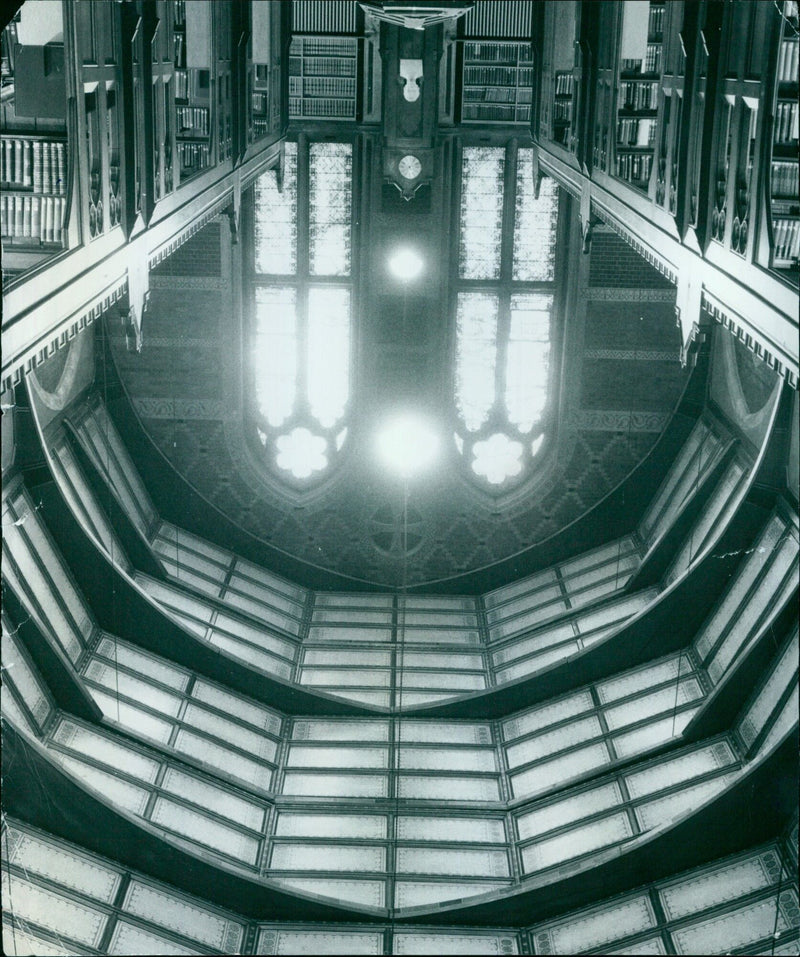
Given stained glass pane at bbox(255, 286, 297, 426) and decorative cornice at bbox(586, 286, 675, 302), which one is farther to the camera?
stained glass pane at bbox(255, 286, 297, 426)

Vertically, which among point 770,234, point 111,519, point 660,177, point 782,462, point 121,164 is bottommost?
point 770,234

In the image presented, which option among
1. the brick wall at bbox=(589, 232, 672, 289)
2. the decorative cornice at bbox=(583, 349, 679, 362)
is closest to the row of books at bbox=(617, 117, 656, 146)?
the brick wall at bbox=(589, 232, 672, 289)

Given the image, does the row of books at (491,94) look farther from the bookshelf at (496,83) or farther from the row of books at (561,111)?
the row of books at (561,111)

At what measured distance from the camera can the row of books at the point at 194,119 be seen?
9.75 m

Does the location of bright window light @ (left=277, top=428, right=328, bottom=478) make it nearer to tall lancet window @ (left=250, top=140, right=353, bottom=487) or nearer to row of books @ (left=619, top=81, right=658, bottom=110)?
tall lancet window @ (left=250, top=140, right=353, bottom=487)

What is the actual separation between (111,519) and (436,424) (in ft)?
15.6

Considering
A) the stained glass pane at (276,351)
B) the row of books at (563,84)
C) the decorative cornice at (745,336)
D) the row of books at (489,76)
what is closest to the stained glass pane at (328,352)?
the stained glass pane at (276,351)

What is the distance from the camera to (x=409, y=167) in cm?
1495

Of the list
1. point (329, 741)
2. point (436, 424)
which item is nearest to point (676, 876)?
point (329, 741)

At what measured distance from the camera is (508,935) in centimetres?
932

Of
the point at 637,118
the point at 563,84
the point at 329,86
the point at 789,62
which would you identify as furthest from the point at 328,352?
the point at 789,62

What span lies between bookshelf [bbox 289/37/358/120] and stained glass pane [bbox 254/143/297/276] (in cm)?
73

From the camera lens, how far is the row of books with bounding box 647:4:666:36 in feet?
32.4

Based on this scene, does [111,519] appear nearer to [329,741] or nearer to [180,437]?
[180,437]
